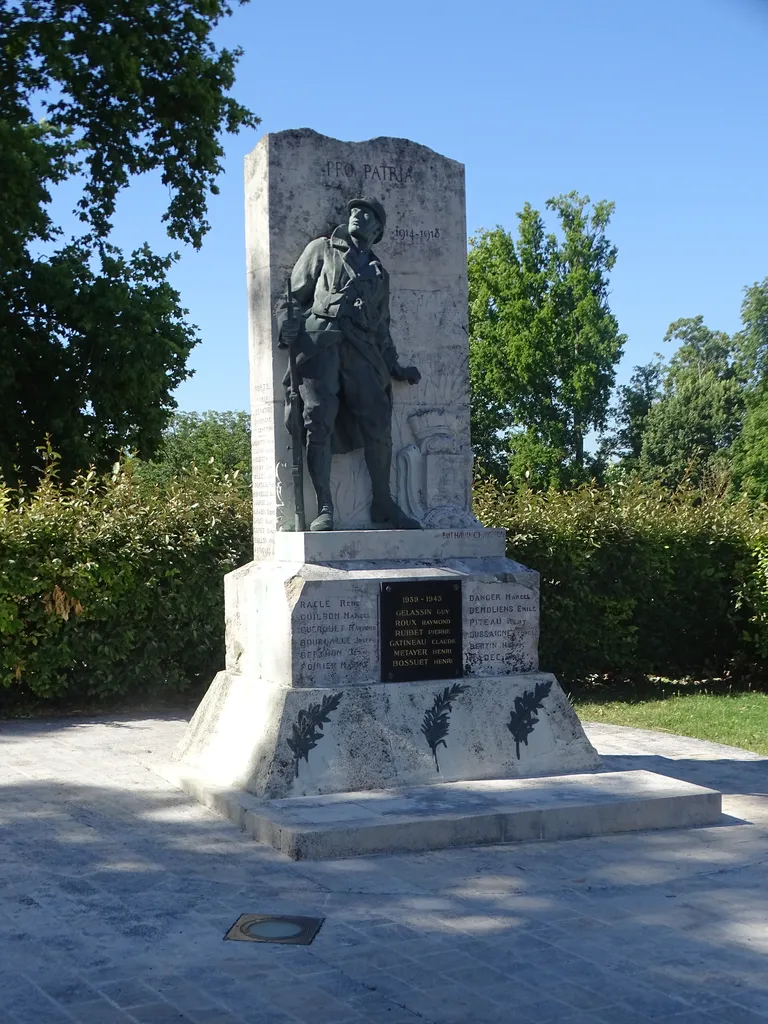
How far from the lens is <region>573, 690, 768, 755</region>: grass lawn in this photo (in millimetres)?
9820

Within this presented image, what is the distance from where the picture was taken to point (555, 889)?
5.38 metres

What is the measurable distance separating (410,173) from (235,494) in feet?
16.5

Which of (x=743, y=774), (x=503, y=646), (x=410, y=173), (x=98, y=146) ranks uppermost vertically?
(x=98, y=146)

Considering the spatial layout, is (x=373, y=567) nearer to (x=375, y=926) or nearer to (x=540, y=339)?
(x=375, y=926)

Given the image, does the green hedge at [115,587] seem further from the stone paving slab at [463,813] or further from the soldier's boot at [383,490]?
the stone paving slab at [463,813]

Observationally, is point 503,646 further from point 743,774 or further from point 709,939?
point 709,939

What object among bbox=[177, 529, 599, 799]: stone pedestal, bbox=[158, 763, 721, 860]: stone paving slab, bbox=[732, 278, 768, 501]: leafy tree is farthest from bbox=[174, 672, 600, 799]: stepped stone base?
bbox=[732, 278, 768, 501]: leafy tree

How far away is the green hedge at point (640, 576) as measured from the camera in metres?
12.6

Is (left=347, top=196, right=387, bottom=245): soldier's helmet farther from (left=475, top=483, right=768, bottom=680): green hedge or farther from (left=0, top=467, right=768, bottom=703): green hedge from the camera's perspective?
(left=475, top=483, right=768, bottom=680): green hedge

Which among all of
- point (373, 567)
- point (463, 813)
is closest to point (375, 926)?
point (463, 813)

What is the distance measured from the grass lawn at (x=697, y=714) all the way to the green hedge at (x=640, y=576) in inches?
28.7

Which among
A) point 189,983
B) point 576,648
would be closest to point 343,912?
point 189,983

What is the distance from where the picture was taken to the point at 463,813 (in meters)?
6.19

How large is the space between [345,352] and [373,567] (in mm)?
1348
